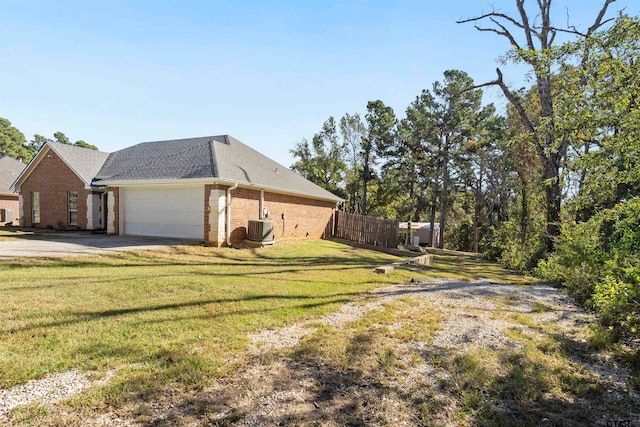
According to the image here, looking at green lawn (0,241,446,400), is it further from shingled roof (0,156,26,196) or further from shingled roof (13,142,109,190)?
shingled roof (0,156,26,196)

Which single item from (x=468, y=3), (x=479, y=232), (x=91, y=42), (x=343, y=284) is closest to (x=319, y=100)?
(x=468, y=3)

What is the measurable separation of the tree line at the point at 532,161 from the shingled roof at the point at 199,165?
9075 mm

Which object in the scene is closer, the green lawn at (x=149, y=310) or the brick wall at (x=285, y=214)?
the green lawn at (x=149, y=310)

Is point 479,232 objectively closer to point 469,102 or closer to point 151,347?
point 469,102

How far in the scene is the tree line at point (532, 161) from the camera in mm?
4094

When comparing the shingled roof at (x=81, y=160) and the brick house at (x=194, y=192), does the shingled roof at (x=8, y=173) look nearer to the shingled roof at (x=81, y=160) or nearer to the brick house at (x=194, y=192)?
the brick house at (x=194, y=192)

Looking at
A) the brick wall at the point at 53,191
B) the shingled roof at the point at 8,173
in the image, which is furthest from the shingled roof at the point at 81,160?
the shingled roof at the point at 8,173

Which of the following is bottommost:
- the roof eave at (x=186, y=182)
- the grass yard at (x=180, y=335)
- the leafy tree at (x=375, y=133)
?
the grass yard at (x=180, y=335)

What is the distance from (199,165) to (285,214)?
460 cm

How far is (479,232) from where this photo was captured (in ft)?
101

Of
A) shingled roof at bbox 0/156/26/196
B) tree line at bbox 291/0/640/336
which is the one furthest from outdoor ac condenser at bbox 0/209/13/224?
tree line at bbox 291/0/640/336

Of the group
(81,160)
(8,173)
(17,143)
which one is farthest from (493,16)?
(17,143)

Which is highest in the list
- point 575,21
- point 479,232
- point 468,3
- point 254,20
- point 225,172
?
point 468,3

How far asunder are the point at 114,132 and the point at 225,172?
424 inches
